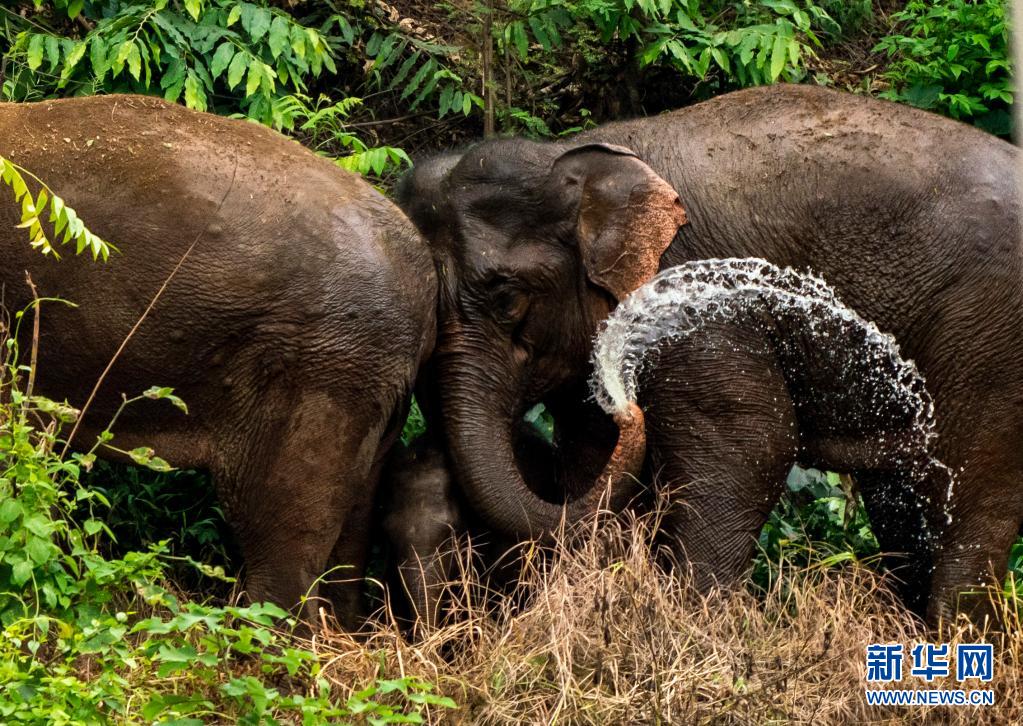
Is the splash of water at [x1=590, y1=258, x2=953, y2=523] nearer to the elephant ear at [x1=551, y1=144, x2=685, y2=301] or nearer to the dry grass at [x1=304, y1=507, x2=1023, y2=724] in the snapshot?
the elephant ear at [x1=551, y1=144, x2=685, y2=301]

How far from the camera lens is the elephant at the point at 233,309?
5.01 m

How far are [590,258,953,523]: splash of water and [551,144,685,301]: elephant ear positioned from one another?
79mm

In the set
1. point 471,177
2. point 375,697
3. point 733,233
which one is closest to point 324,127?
point 471,177

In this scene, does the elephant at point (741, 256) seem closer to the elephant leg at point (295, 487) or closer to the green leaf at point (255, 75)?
the elephant leg at point (295, 487)

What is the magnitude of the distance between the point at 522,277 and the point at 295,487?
1180 mm

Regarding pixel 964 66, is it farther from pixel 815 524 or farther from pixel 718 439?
pixel 718 439

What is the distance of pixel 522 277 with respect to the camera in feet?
19.2

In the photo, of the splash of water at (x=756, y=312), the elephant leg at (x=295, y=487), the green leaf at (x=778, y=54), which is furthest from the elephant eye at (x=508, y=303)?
the green leaf at (x=778, y=54)

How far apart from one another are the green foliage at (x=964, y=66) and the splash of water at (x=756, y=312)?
90.5 inches

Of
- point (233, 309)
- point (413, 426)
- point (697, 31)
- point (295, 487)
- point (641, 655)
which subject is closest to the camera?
point (641, 655)

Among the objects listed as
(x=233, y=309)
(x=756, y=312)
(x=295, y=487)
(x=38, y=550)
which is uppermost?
(x=233, y=309)

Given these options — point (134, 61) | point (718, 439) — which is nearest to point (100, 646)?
point (718, 439)

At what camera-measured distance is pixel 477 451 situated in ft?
18.8

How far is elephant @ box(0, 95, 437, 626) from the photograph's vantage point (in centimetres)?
501
